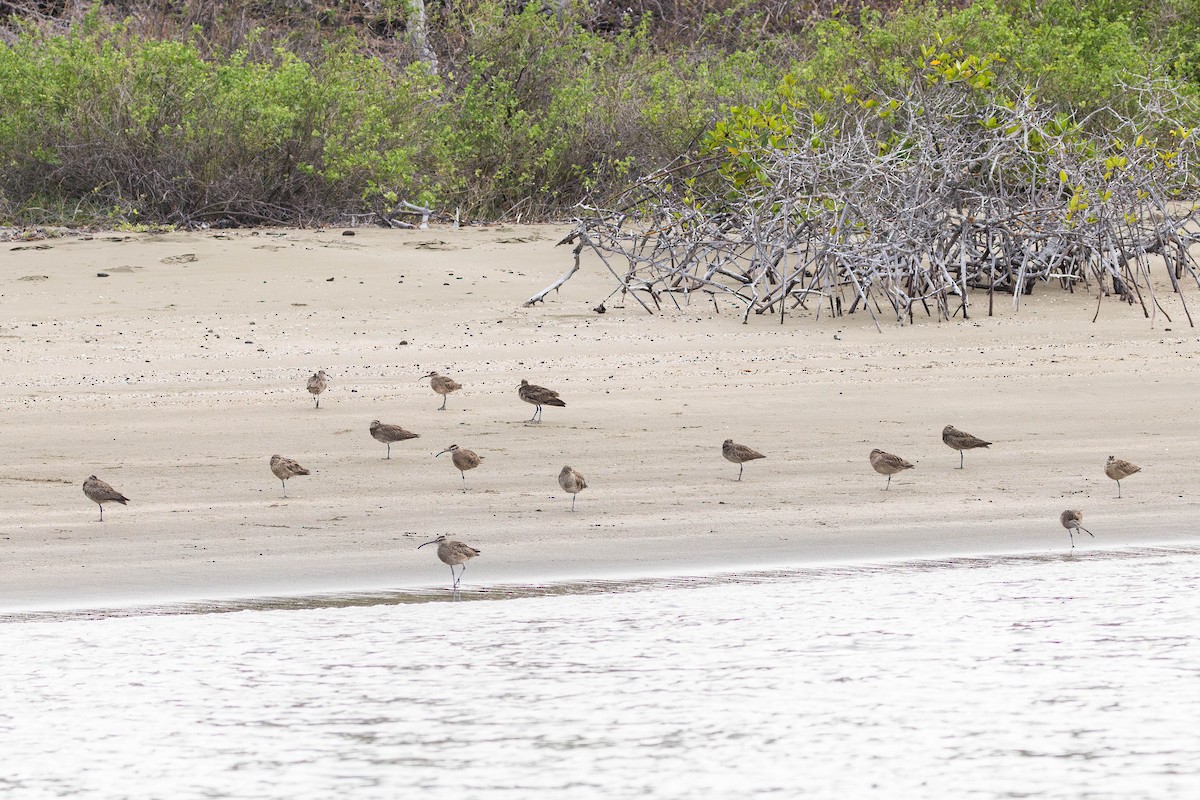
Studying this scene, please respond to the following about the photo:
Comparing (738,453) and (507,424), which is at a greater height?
(738,453)

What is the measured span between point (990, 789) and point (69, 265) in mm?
10703

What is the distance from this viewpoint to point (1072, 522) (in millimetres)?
7520

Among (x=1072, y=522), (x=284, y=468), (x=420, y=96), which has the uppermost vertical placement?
(x=420, y=96)

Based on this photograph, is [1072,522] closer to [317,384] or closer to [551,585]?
[551,585]

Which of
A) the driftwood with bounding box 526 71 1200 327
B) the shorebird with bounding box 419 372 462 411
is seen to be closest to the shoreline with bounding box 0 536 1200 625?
the shorebird with bounding box 419 372 462 411

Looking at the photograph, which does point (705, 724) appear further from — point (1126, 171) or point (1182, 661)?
point (1126, 171)

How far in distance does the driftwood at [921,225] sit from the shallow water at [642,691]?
5946 millimetres

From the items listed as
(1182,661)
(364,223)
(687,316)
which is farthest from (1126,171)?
(1182,661)

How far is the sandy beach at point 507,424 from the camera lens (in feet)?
24.6

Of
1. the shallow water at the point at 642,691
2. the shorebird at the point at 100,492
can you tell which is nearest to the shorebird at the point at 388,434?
the shorebird at the point at 100,492

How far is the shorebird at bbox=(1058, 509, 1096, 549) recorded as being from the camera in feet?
24.7

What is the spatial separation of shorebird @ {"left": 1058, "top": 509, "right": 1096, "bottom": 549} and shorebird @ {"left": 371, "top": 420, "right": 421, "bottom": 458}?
3363 mm

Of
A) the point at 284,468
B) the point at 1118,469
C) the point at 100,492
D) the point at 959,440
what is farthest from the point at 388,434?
the point at 1118,469

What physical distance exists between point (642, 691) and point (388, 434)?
153 inches
